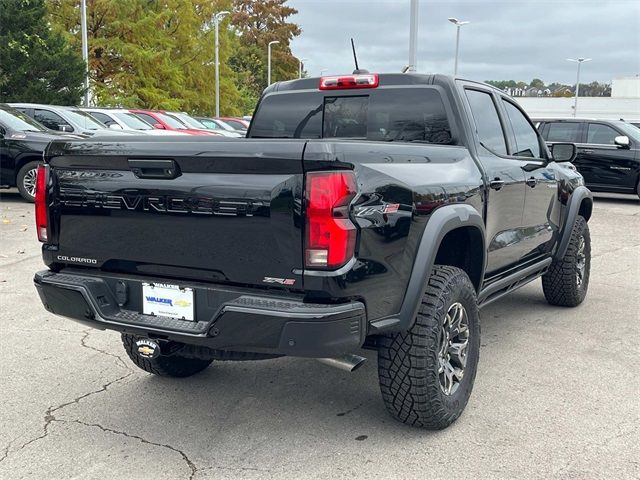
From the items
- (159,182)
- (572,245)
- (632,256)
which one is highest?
(159,182)

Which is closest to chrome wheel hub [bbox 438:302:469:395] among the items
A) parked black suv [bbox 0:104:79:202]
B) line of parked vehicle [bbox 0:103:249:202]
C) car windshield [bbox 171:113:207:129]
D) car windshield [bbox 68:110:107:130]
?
line of parked vehicle [bbox 0:103:249:202]

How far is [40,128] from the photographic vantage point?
452 inches

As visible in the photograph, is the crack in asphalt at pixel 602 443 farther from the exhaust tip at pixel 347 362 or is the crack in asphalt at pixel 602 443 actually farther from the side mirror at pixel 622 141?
the side mirror at pixel 622 141

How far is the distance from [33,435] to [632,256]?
7353 mm

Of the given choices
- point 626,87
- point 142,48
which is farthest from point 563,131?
point 626,87

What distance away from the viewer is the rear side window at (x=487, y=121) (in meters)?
4.28

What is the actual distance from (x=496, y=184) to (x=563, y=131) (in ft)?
35.6

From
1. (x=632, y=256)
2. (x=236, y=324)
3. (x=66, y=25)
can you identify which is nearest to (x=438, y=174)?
(x=236, y=324)

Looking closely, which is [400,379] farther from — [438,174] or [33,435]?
[33,435]

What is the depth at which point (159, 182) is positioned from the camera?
3.06 metres

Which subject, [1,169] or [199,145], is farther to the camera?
[1,169]

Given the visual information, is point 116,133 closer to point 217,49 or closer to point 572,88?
point 217,49

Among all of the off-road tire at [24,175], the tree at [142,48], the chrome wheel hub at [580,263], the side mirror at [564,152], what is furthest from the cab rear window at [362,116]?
the tree at [142,48]

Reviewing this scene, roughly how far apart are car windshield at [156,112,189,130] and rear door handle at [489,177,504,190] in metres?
14.2
